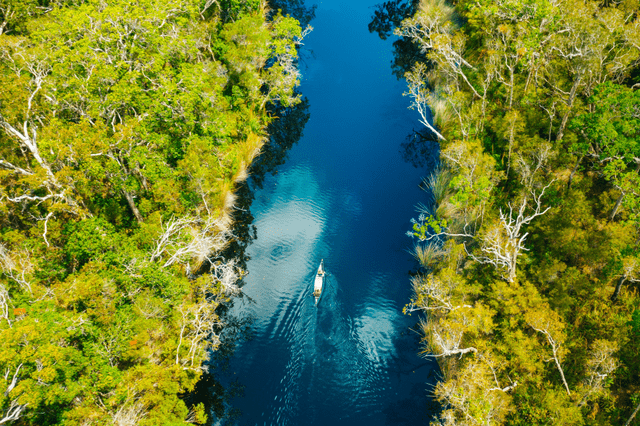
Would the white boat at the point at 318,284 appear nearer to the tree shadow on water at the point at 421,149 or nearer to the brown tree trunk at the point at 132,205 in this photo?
the brown tree trunk at the point at 132,205

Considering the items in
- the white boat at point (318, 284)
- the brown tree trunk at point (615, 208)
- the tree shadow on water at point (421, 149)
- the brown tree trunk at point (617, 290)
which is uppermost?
the tree shadow on water at point (421, 149)

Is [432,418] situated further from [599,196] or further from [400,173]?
[400,173]

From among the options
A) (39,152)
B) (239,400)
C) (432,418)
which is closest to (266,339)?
(239,400)

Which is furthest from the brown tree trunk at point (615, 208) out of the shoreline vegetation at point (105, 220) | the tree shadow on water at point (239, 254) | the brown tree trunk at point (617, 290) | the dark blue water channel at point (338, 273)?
the shoreline vegetation at point (105, 220)

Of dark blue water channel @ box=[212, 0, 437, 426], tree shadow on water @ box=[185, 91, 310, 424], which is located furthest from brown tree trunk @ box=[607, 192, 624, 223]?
tree shadow on water @ box=[185, 91, 310, 424]

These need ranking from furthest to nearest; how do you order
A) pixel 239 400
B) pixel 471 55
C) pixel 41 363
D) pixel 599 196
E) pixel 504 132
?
pixel 471 55, pixel 504 132, pixel 599 196, pixel 239 400, pixel 41 363

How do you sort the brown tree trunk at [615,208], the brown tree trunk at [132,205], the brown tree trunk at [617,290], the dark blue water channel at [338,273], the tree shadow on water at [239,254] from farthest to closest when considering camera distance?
the brown tree trunk at [132,205], the tree shadow on water at [239,254], the dark blue water channel at [338,273], the brown tree trunk at [615,208], the brown tree trunk at [617,290]

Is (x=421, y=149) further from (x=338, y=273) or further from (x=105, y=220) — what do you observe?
(x=105, y=220)
